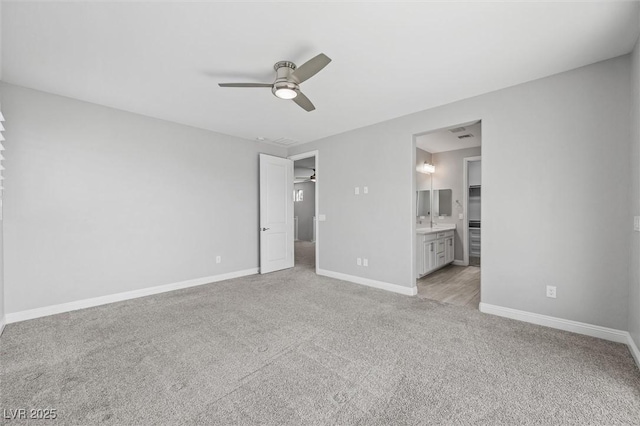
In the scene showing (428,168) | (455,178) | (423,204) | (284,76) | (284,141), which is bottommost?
(423,204)

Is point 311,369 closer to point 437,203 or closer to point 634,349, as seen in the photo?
point 634,349

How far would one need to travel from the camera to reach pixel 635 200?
2.12 meters

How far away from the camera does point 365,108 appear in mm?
3494

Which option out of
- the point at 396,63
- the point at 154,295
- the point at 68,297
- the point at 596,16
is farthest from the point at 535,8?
the point at 68,297

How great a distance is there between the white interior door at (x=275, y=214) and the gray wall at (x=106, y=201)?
466 millimetres

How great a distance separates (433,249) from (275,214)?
3026 mm

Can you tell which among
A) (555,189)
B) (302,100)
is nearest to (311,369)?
(302,100)

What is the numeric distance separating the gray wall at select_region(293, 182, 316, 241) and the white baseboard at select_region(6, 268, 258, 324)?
5474 millimetres

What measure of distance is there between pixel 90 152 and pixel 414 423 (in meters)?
4.24

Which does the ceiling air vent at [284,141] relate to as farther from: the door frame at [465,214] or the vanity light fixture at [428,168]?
the door frame at [465,214]

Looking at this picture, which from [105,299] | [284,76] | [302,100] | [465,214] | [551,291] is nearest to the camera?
[284,76]

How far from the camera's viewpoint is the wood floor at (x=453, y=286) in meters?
3.48

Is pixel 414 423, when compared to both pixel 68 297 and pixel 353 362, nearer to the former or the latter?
pixel 353 362

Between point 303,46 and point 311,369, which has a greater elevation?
point 303,46
